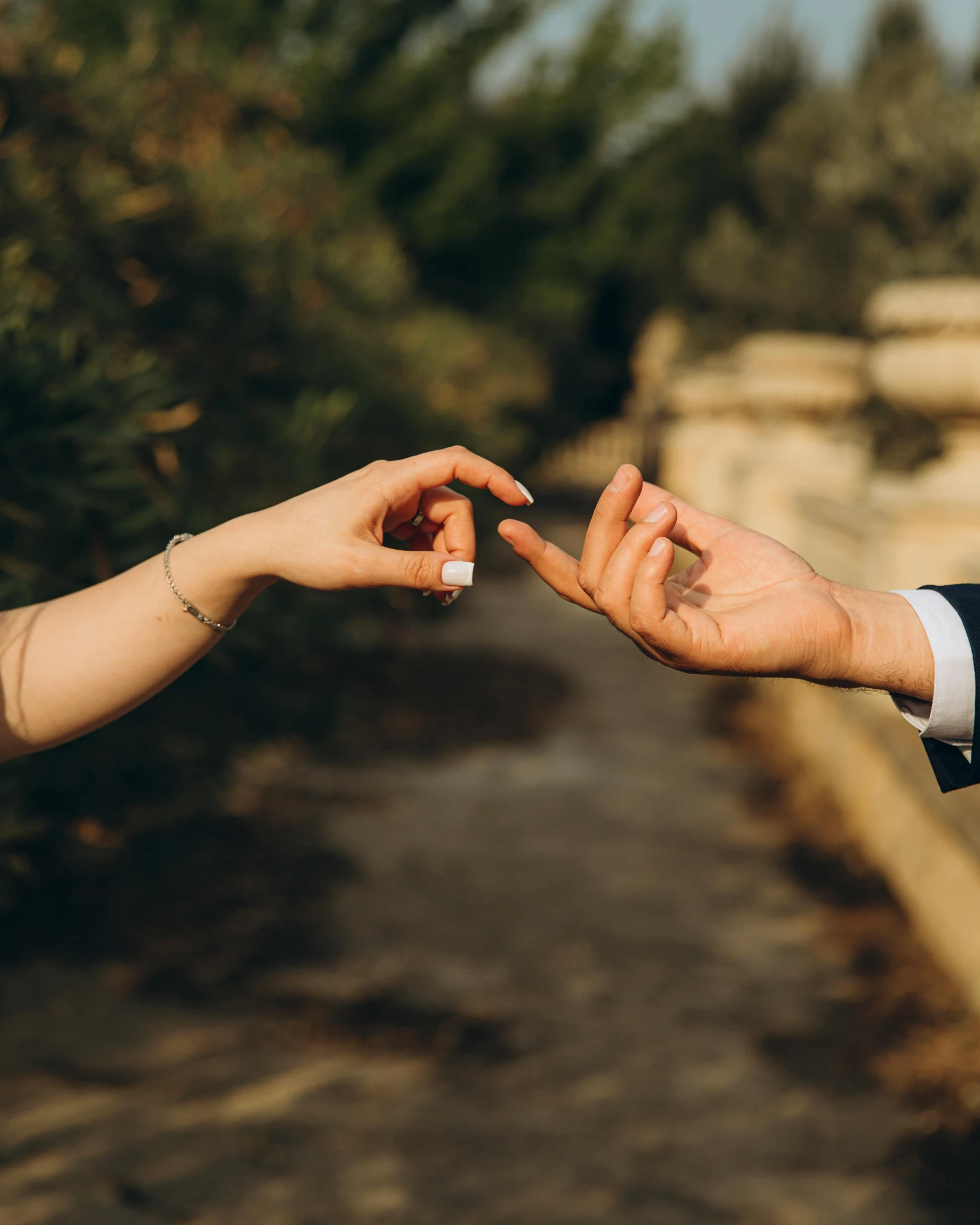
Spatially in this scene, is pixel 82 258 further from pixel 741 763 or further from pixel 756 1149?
pixel 741 763

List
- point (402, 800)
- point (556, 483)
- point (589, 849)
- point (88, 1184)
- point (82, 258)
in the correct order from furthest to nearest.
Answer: point (556, 483) < point (402, 800) < point (589, 849) < point (82, 258) < point (88, 1184)

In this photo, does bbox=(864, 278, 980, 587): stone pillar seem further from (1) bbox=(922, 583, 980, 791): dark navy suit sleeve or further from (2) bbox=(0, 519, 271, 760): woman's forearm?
(2) bbox=(0, 519, 271, 760): woman's forearm

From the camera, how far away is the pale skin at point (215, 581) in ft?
5.45

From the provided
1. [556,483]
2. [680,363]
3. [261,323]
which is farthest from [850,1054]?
[556,483]

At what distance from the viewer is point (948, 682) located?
171 centimetres

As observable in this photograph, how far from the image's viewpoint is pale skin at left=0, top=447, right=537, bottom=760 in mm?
1660

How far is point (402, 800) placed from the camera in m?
6.26

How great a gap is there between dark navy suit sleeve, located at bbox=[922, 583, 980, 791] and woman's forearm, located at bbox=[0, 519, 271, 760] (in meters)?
1.02

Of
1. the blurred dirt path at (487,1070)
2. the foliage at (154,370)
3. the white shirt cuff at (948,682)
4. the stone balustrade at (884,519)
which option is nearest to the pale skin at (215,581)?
the white shirt cuff at (948,682)

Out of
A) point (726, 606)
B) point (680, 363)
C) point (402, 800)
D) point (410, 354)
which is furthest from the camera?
point (680, 363)

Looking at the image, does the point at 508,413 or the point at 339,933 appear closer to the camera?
the point at 339,933

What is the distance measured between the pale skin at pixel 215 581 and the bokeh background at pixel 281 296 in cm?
76

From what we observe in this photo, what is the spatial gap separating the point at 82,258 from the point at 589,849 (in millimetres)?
3444

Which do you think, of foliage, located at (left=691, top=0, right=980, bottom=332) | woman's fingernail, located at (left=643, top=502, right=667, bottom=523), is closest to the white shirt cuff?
woman's fingernail, located at (left=643, top=502, right=667, bottom=523)
